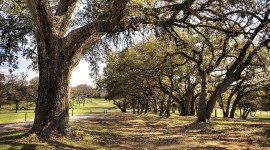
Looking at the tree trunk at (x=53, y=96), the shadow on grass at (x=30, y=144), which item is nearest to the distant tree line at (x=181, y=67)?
the tree trunk at (x=53, y=96)

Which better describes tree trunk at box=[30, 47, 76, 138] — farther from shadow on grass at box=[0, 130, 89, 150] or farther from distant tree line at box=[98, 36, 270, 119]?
distant tree line at box=[98, 36, 270, 119]

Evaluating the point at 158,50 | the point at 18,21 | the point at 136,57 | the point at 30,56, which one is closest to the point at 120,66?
the point at 136,57

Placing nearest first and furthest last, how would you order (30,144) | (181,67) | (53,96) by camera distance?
1. (30,144)
2. (53,96)
3. (181,67)

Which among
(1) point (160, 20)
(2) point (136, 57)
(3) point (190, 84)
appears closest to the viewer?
(1) point (160, 20)

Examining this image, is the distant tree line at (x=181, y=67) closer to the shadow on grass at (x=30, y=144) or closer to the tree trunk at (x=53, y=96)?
the tree trunk at (x=53, y=96)

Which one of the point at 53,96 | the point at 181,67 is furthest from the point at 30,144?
the point at 181,67

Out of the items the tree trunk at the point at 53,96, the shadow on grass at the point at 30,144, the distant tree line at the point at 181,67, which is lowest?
the shadow on grass at the point at 30,144

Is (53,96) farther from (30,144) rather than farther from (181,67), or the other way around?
(181,67)

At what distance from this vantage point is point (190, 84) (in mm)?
41062

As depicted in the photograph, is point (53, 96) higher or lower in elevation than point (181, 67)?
lower

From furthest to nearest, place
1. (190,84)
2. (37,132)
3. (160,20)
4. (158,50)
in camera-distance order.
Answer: (190,84)
(158,50)
(160,20)
(37,132)

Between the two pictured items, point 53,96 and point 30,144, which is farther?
point 53,96

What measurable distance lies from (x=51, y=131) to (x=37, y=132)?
53 cm

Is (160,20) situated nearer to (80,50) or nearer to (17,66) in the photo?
(80,50)
